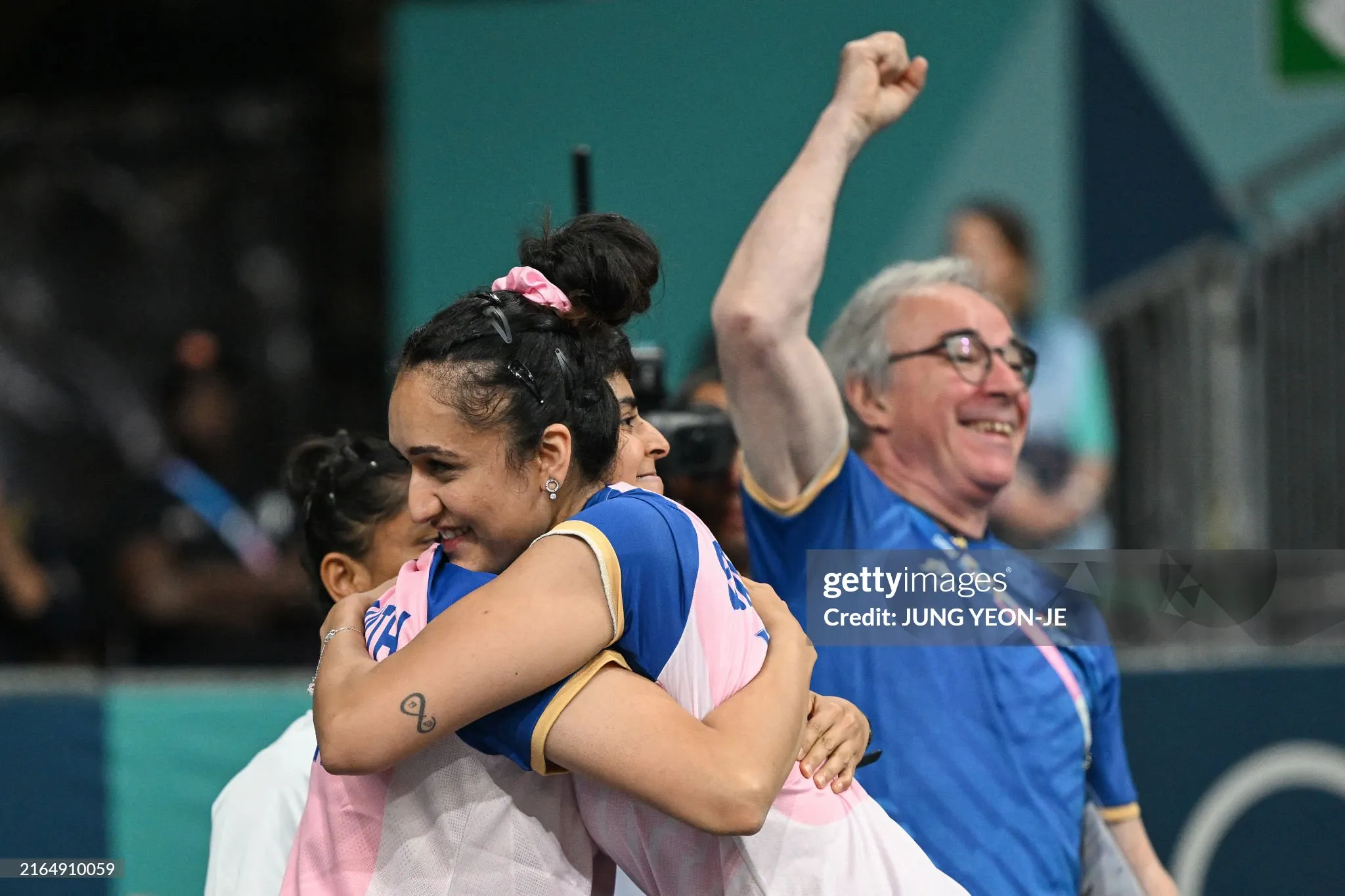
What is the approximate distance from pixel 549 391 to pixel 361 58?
215 inches

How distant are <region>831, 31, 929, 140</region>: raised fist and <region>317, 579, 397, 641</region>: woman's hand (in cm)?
103

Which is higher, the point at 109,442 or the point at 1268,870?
the point at 109,442

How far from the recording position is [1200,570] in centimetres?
324

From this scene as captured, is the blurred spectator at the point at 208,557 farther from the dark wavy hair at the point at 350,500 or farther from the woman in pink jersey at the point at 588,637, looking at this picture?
the woman in pink jersey at the point at 588,637

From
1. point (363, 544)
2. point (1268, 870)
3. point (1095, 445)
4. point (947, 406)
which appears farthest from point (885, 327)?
point (1095, 445)

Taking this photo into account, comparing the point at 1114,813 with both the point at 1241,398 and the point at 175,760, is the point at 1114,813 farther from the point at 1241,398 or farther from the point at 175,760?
the point at 1241,398

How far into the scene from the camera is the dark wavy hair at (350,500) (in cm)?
227

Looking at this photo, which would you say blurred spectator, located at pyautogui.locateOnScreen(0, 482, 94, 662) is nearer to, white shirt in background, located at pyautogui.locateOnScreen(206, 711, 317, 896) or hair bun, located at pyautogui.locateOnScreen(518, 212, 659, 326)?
white shirt in background, located at pyautogui.locateOnScreen(206, 711, 317, 896)

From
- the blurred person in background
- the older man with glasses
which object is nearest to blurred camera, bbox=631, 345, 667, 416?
the older man with glasses

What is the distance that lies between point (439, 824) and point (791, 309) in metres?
0.90

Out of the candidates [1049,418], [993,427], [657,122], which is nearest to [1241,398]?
[1049,418]

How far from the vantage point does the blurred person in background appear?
4.24 metres

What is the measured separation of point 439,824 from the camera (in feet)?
5.53

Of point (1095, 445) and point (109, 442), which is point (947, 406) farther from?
point (109, 442)
